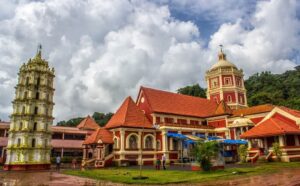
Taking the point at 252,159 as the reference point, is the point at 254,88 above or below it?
above

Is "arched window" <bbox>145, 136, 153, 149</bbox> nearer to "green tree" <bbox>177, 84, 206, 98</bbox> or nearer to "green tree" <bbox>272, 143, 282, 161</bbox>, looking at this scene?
"green tree" <bbox>272, 143, 282, 161</bbox>

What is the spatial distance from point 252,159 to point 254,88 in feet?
199

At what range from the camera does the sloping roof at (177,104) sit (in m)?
38.1

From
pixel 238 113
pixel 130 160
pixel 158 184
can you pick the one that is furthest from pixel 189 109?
pixel 158 184

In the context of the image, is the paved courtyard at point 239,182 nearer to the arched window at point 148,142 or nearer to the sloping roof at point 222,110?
the arched window at point 148,142

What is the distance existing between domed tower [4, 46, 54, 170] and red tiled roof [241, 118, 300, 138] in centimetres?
2309

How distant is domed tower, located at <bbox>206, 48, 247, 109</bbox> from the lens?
46.8m

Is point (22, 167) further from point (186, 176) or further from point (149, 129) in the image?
point (186, 176)

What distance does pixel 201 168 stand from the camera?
60.4 ft

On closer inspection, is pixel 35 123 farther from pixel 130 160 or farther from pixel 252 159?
pixel 252 159

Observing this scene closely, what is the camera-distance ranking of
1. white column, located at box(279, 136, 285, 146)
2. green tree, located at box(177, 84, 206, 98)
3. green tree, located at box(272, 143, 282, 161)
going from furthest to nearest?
green tree, located at box(177, 84, 206, 98), white column, located at box(279, 136, 285, 146), green tree, located at box(272, 143, 282, 161)

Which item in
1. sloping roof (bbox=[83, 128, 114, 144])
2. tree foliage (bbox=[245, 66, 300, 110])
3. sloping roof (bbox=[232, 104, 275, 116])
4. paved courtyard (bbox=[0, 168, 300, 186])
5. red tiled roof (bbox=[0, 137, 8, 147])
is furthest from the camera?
tree foliage (bbox=[245, 66, 300, 110])

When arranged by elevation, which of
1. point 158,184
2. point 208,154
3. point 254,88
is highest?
point 254,88

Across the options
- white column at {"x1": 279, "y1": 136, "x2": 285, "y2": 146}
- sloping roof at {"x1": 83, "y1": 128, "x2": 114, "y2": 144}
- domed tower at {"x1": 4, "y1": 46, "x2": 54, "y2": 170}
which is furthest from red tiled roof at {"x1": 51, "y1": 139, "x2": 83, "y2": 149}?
white column at {"x1": 279, "y1": 136, "x2": 285, "y2": 146}
